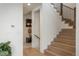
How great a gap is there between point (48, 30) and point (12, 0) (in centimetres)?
582

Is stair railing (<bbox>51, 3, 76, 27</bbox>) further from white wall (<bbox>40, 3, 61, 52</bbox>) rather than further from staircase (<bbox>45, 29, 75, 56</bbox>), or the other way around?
staircase (<bbox>45, 29, 75, 56</bbox>)

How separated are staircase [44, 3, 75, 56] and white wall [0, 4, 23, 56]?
1.53m

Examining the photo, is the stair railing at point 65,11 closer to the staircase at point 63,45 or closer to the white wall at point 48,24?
the white wall at point 48,24

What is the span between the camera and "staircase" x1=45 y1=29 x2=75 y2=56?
5.66 m

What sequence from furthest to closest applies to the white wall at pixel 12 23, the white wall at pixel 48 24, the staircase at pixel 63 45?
the white wall at pixel 48 24, the white wall at pixel 12 23, the staircase at pixel 63 45

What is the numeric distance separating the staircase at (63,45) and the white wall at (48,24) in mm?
265

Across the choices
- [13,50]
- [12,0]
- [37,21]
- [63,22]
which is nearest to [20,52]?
[13,50]

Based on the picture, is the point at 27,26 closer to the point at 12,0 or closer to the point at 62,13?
the point at 62,13

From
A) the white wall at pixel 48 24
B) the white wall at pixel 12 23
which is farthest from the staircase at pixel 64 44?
the white wall at pixel 12 23

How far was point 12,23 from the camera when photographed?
5.96m

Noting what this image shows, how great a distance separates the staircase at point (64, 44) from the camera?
570 centimetres

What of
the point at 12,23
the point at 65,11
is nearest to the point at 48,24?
the point at 65,11

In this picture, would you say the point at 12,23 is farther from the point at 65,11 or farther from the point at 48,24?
the point at 65,11

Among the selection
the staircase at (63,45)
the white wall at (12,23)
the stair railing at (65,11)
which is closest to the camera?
the staircase at (63,45)
